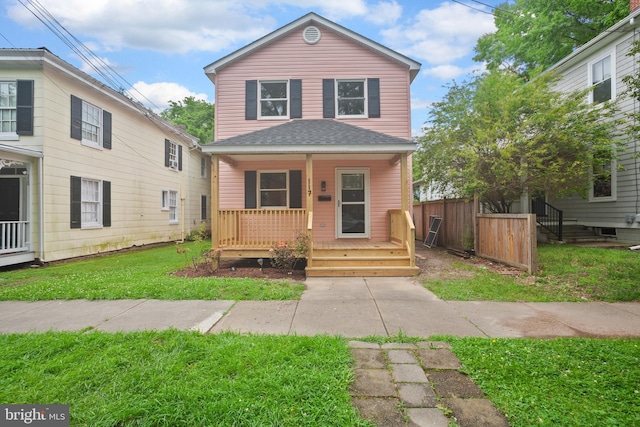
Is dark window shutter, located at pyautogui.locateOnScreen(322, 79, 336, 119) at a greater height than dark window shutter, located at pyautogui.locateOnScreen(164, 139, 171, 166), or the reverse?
dark window shutter, located at pyautogui.locateOnScreen(322, 79, 336, 119)

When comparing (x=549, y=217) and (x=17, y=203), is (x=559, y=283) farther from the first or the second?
(x=17, y=203)

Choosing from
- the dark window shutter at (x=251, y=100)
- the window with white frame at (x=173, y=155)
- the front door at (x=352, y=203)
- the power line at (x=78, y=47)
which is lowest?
the front door at (x=352, y=203)

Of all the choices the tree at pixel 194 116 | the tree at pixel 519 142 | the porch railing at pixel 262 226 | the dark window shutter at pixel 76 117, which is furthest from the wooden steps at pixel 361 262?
the tree at pixel 194 116

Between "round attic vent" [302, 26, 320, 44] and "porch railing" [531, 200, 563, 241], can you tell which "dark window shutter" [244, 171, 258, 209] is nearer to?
"round attic vent" [302, 26, 320, 44]

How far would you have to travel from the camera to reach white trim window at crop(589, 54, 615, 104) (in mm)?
9734

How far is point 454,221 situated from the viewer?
32.9 feet

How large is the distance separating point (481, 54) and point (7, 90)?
2331 cm

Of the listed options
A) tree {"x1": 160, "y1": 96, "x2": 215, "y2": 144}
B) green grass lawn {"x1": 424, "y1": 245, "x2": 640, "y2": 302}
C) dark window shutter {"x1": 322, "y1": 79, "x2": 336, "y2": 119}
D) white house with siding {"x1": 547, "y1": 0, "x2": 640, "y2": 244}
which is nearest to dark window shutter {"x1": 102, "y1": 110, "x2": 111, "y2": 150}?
dark window shutter {"x1": 322, "y1": 79, "x2": 336, "y2": 119}

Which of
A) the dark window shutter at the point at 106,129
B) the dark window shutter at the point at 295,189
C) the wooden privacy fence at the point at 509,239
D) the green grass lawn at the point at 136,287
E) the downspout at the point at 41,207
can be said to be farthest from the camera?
the dark window shutter at the point at 106,129

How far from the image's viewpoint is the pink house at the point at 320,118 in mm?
9078

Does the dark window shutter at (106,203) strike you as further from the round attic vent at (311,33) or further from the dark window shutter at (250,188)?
the round attic vent at (311,33)

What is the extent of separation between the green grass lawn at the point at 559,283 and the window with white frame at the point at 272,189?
201 inches

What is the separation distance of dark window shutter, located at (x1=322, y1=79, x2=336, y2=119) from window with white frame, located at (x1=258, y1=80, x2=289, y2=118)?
1.20m

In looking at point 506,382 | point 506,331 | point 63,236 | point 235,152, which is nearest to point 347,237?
point 235,152
